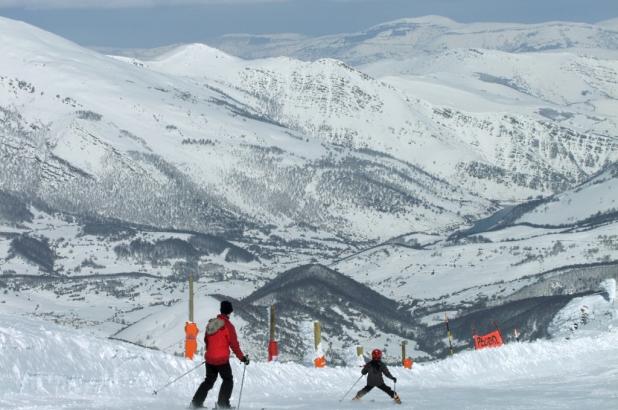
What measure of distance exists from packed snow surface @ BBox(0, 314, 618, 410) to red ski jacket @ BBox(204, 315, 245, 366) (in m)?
4.01

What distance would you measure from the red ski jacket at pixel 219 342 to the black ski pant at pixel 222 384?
21 centimetres

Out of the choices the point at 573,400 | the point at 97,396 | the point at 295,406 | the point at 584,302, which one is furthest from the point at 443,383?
the point at 584,302

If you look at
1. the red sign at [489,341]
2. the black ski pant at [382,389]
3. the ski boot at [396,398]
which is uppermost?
the red sign at [489,341]

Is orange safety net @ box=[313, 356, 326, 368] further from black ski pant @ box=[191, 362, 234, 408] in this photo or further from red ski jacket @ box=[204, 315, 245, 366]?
red ski jacket @ box=[204, 315, 245, 366]

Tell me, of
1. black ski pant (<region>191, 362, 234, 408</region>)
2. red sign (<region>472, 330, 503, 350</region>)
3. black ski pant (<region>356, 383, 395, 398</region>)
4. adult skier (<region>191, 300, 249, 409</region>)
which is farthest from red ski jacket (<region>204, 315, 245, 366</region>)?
red sign (<region>472, 330, 503, 350</region>)

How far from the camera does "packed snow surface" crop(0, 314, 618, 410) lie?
5012 centimetres

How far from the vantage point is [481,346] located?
85375 mm

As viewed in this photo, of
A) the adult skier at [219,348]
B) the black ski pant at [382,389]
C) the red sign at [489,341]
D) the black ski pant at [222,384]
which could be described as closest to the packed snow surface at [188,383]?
the black ski pant at [382,389]

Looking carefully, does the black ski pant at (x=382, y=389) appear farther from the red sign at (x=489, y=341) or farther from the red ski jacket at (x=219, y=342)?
the red sign at (x=489, y=341)

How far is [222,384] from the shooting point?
46.4m

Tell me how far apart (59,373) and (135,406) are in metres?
4.33

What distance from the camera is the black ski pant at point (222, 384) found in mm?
46125

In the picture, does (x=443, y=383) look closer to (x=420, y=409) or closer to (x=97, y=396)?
(x=420, y=409)

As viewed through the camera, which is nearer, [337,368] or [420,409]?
[420,409]
